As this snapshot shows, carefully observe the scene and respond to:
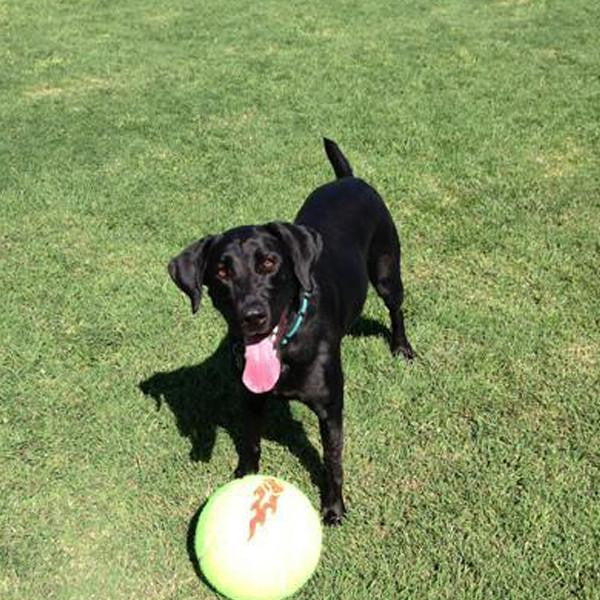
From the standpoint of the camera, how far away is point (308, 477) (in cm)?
484

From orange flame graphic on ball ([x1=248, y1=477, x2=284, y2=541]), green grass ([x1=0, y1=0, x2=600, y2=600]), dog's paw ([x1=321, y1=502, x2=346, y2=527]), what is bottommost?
green grass ([x1=0, y1=0, x2=600, y2=600])

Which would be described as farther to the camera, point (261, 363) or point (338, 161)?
point (338, 161)

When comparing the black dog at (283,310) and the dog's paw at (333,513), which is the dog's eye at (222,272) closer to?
the black dog at (283,310)

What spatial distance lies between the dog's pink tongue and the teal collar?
101mm

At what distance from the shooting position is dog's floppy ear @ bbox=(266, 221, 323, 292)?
4.07m

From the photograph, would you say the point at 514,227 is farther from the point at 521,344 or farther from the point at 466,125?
the point at 466,125

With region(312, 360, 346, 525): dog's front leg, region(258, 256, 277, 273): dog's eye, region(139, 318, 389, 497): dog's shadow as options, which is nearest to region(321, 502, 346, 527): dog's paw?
region(312, 360, 346, 525): dog's front leg

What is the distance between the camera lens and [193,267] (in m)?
4.20

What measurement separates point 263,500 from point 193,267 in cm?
127

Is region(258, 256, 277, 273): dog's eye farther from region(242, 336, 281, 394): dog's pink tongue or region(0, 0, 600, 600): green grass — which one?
region(0, 0, 600, 600): green grass

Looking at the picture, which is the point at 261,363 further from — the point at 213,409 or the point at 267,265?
the point at 213,409

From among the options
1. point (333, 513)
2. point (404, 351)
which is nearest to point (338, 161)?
point (404, 351)

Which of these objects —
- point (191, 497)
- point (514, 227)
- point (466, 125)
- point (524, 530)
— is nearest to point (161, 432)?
point (191, 497)

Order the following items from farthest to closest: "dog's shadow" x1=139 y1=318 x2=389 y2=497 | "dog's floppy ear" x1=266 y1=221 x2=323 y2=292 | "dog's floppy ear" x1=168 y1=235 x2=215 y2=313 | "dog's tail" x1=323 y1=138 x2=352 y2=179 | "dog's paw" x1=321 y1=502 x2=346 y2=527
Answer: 1. "dog's tail" x1=323 y1=138 x2=352 y2=179
2. "dog's shadow" x1=139 y1=318 x2=389 y2=497
3. "dog's paw" x1=321 y1=502 x2=346 y2=527
4. "dog's floppy ear" x1=168 y1=235 x2=215 y2=313
5. "dog's floppy ear" x1=266 y1=221 x2=323 y2=292
